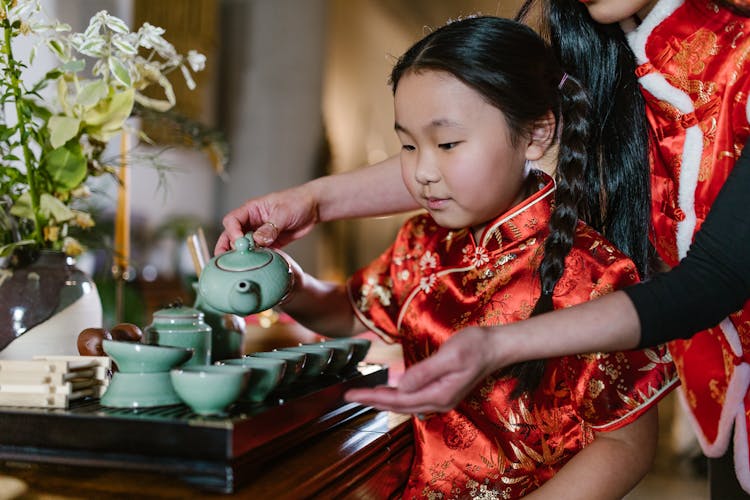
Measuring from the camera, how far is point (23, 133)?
1.15 m

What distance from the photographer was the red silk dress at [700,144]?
968 millimetres

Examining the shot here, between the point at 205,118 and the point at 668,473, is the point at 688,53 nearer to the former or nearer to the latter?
the point at 668,473

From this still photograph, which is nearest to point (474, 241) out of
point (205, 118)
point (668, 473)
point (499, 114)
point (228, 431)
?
point (499, 114)

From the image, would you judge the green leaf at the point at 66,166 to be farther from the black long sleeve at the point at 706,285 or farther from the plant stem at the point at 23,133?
the black long sleeve at the point at 706,285

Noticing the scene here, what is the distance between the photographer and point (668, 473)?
279cm

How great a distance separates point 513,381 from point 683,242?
1.00ft

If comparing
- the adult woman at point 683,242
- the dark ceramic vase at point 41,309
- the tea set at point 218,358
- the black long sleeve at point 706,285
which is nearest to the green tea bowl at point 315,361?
the tea set at point 218,358

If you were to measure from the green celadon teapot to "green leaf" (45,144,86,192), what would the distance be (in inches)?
14.5

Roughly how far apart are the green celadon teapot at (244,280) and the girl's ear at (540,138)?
16.0 inches

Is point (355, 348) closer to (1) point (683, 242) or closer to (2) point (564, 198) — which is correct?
(2) point (564, 198)

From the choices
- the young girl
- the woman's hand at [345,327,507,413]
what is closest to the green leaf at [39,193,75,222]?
the young girl

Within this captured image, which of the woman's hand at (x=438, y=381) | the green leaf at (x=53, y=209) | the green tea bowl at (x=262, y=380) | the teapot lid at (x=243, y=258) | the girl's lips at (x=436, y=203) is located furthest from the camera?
the green leaf at (x=53, y=209)

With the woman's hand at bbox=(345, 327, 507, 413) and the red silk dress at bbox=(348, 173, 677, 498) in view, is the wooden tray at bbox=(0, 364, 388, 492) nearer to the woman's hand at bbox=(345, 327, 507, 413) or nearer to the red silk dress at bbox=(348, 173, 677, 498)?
the woman's hand at bbox=(345, 327, 507, 413)

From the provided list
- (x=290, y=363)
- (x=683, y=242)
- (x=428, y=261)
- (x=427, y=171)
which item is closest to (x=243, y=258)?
(x=290, y=363)
